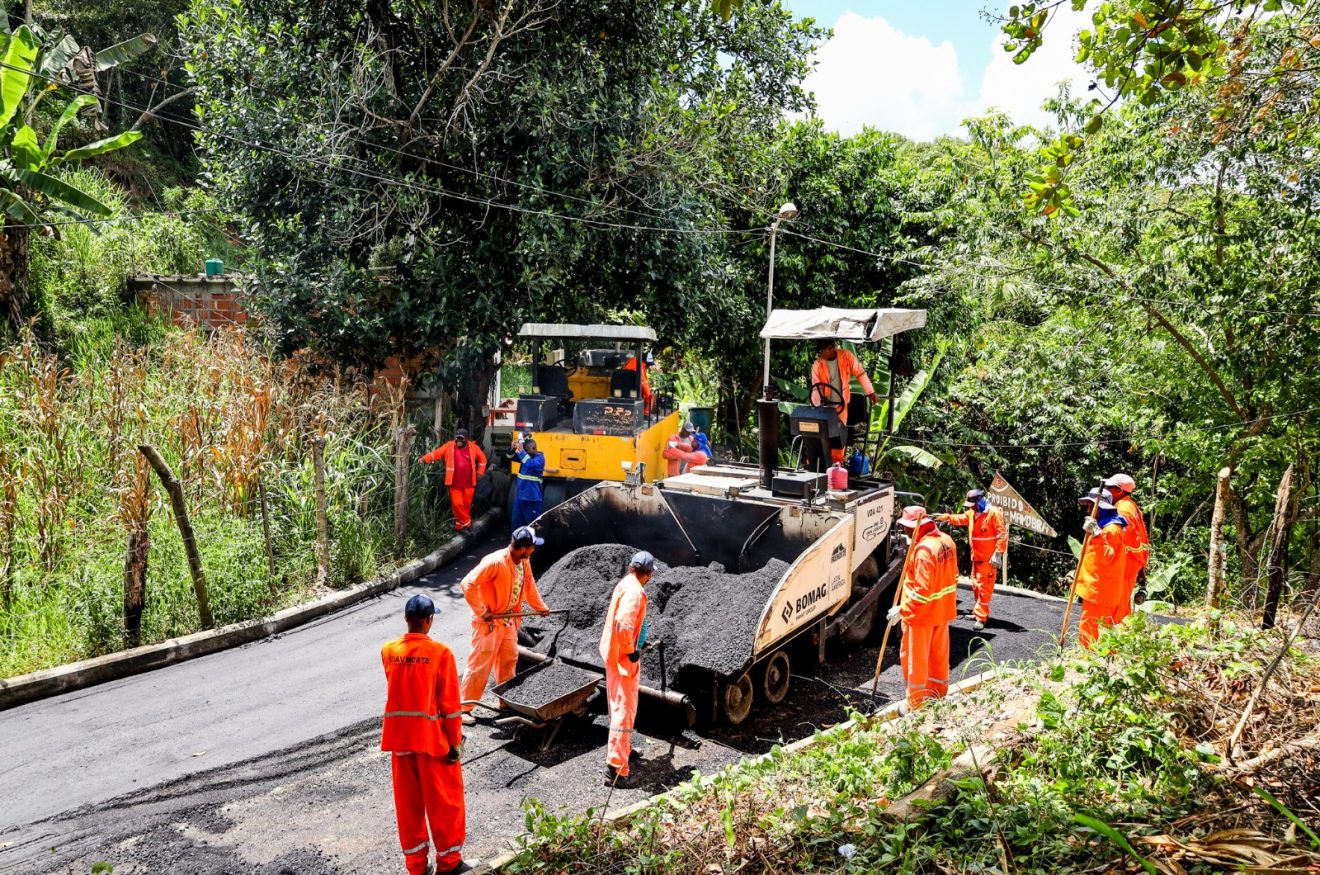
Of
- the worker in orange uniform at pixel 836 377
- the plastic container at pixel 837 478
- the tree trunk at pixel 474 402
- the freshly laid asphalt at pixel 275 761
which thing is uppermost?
the worker in orange uniform at pixel 836 377

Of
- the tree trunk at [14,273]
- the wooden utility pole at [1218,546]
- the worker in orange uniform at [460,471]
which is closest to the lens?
the wooden utility pole at [1218,546]

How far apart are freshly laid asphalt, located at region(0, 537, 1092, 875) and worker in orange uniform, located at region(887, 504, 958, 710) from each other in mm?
568

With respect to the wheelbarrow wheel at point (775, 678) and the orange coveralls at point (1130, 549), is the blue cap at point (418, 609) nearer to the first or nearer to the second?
the wheelbarrow wheel at point (775, 678)

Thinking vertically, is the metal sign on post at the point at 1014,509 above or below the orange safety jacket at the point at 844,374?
below

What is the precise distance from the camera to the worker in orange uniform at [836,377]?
8.95 m

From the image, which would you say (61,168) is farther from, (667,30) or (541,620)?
(541,620)

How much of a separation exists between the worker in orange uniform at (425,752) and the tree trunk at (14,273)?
1168 cm

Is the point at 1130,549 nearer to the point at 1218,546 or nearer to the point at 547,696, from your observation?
the point at 1218,546

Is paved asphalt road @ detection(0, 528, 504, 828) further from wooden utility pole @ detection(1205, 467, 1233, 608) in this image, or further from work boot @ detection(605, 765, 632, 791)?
wooden utility pole @ detection(1205, 467, 1233, 608)

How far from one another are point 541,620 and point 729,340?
32.2ft

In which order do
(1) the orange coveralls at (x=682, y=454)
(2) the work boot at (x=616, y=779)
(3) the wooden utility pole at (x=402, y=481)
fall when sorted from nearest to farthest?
(2) the work boot at (x=616, y=779) → (3) the wooden utility pole at (x=402, y=481) → (1) the orange coveralls at (x=682, y=454)

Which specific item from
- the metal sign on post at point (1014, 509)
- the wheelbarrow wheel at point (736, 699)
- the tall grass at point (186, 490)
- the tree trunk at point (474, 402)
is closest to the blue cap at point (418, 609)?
the wheelbarrow wheel at point (736, 699)

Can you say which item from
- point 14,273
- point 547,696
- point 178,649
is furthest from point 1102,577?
point 14,273

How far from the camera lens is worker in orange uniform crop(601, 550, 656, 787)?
5812mm
